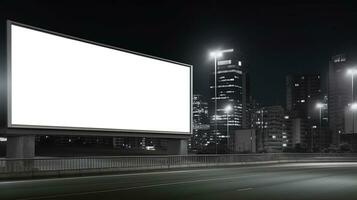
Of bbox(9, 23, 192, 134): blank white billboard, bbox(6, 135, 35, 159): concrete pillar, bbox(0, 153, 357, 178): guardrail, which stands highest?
bbox(9, 23, 192, 134): blank white billboard

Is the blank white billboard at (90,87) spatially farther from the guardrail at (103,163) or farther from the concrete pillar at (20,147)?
the guardrail at (103,163)

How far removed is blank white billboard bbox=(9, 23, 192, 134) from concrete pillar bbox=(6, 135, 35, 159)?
968mm

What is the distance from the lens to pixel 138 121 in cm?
3638

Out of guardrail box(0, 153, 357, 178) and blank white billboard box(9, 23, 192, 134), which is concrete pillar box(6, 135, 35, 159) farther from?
guardrail box(0, 153, 357, 178)

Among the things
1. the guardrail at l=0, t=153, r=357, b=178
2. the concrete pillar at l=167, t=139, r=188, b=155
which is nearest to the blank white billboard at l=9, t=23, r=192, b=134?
the concrete pillar at l=167, t=139, r=188, b=155

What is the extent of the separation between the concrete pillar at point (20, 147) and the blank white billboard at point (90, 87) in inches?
38.1

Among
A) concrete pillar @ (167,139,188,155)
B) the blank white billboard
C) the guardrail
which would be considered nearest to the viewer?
the guardrail

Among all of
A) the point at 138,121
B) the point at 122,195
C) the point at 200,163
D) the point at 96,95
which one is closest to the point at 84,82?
the point at 96,95

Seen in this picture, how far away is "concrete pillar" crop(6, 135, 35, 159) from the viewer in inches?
1109

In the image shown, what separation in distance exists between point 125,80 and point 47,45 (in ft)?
24.4

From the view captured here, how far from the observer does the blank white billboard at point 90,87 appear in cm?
2812

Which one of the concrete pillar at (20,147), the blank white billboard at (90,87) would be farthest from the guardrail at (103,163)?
the blank white billboard at (90,87)

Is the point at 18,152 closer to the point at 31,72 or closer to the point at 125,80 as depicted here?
the point at 31,72

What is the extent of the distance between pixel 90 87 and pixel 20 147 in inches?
246
